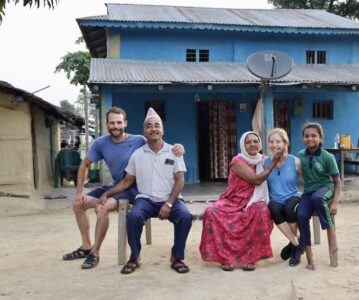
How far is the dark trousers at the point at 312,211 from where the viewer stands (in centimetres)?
383

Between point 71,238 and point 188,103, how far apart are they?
5841 millimetres

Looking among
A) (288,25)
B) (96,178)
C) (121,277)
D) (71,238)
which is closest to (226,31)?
(288,25)

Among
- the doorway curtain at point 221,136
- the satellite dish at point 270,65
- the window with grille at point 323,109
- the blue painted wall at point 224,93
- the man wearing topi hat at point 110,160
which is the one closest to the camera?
the man wearing topi hat at point 110,160

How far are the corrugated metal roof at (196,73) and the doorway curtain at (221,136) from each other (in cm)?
105

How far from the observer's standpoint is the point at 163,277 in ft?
12.1

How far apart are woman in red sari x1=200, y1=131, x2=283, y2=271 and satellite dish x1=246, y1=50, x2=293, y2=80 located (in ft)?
7.66

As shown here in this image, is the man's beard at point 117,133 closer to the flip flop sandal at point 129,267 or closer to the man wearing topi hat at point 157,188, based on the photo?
the man wearing topi hat at point 157,188

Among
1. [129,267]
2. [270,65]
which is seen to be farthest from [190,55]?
[129,267]

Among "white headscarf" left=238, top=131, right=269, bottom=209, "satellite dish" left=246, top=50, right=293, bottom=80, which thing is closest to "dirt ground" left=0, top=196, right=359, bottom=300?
"white headscarf" left=238, top=131, right=269, bottom=209

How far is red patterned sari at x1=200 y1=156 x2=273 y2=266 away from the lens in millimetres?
3943

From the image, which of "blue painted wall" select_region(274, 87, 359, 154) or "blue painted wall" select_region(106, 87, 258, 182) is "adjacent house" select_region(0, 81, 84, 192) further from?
"blue painted wall" select_region(274, 87, 359, 154)

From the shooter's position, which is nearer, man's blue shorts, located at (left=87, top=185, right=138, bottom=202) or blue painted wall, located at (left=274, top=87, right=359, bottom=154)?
man's blue shorts, located at (left=87, top=185, right=138, bottom=202)

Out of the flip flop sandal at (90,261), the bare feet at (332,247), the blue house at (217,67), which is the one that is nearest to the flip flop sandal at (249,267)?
the bare feet at (332,247)

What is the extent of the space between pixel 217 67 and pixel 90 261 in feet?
24.7
